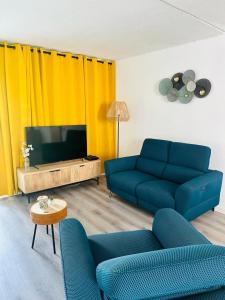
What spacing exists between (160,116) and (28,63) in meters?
2.40

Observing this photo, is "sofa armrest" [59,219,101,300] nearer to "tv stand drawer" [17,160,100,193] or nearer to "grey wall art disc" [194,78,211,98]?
"tv stand drawer" [17,160,100,193]

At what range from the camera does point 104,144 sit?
4.77 metres

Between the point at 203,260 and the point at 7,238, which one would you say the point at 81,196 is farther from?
the point at 203,260

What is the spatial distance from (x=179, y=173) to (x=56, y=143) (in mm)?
2073

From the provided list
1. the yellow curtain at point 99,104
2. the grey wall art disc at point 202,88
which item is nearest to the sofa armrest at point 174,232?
the grey wall art disc at point 202,88

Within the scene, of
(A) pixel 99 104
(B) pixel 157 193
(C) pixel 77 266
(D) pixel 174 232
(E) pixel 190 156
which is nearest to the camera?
(C) pixel 77 266

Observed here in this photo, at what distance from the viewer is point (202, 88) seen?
317 cm

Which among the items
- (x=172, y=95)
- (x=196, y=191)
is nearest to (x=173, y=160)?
(x=196, y=191)

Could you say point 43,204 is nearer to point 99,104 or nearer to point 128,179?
point 128,179

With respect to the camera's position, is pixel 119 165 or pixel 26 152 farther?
pixel 119 165

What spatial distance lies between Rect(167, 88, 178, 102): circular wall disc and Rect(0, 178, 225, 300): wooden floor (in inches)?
73.4

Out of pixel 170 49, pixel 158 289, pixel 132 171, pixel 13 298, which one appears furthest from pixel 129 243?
pixel 170 49

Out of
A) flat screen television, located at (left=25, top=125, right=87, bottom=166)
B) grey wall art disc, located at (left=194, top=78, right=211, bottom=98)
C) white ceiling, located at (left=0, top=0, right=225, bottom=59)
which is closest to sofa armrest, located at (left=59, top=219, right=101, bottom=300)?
white ceiling, located at (left=0, top=0, right=225, bottom=59)

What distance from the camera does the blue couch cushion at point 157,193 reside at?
269 centimetres
